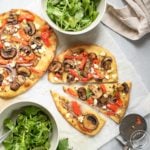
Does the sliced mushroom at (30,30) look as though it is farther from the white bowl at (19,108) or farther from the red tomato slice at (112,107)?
the red tomato slice at (112,107)

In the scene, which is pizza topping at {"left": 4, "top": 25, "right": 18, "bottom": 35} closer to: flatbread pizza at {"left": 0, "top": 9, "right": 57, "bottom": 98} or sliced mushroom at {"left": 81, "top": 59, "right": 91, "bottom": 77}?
flatbread pizza at {"left": 0, "top": 9, "right": 57, "bottom": 98}

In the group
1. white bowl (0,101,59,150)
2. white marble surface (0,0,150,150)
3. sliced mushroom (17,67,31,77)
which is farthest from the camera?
white marble surface (0,0,150,150)

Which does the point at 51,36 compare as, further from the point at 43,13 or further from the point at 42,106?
the point at 42,106

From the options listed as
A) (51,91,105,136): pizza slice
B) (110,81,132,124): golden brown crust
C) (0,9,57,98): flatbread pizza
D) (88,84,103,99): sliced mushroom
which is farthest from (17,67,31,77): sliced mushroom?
(110,81,132,124): golden brown crust

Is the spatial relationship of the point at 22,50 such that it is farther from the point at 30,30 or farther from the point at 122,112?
the point at 122,112

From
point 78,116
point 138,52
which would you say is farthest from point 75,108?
point 138,52
